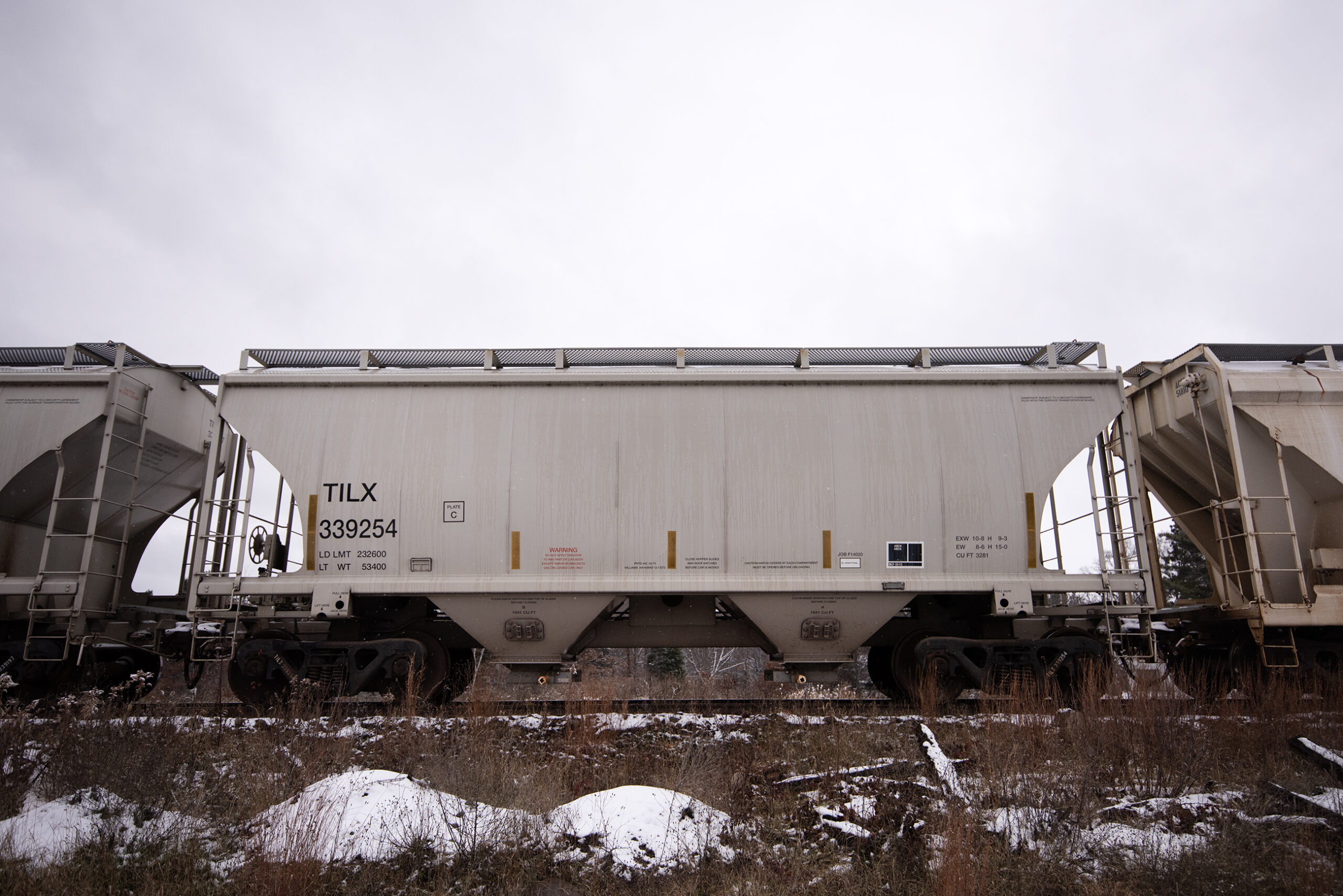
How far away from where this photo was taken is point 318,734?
654cm

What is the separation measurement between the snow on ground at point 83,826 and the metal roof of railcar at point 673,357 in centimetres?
519

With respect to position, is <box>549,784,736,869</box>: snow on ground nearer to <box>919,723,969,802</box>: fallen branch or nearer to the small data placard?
<box>919,723,969,802</box>: fallen branch

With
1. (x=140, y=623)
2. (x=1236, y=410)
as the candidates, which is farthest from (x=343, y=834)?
(x=1236, y=410)

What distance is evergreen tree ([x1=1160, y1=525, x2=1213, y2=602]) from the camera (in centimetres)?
2492

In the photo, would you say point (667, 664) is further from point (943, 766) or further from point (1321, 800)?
point (1321, 800)

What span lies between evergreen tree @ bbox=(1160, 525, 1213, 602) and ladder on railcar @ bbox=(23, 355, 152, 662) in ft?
89.2

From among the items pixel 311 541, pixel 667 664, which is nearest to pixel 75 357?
pixel 311 541

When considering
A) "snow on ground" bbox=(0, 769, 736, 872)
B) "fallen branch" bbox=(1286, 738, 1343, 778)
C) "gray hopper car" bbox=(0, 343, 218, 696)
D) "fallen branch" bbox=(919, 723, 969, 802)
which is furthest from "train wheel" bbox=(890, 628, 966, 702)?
"gray hopper car" bbox=(0, 343, 218, 696)

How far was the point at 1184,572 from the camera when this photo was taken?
25.6m

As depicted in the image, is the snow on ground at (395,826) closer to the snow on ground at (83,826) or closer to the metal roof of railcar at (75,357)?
the snow on ground at (83,826)

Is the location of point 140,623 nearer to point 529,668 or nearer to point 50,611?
point 50,611

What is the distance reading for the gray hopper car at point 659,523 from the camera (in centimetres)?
813

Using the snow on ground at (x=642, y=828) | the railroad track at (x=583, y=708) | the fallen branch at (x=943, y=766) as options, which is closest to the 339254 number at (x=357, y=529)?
the railroad track at (x=583, y=708)

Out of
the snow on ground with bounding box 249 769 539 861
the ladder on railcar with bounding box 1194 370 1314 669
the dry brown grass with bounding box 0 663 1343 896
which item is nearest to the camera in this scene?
the dry brown grass with bounding box 0 663 1343 896
